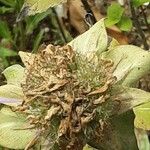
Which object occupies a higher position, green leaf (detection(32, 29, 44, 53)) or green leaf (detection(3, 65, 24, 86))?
green leaf (detection(3, 65, 24, 86))

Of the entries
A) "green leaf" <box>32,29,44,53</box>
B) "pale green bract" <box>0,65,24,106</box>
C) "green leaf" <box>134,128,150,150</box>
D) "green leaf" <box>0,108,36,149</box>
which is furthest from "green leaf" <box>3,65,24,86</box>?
"green leaf" <box>32,29,44,53</box>

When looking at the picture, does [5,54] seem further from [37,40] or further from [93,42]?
[93,42]

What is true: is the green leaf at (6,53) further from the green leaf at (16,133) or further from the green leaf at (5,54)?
the green leaf at (16,133)

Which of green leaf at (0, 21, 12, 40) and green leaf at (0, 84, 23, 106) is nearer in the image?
green leaf at (0, 84, 23, 106)

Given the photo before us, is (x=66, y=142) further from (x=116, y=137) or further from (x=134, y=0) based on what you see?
(x=134, y=0)

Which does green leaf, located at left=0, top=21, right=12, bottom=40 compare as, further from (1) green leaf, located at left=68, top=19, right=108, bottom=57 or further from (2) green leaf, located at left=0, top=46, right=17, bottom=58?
(1) green leaf, located at left=68, top=19, right=108, bottom=57

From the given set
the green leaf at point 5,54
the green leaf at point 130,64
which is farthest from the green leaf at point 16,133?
the green leaf at point 5,54

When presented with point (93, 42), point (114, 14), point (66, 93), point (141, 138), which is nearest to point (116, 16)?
point (114, 14)
